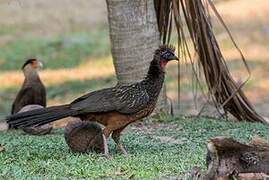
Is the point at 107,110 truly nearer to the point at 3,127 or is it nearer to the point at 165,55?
the point at 165,55

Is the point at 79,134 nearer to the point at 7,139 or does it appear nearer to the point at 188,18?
the point at 7,139

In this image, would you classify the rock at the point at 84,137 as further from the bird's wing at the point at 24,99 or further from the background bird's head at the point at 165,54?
the bird's wing at the point at 24,99

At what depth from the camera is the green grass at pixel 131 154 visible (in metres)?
6.59

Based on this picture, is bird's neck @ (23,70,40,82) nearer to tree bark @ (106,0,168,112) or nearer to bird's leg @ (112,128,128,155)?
tree bark @ (106,0,168,112)

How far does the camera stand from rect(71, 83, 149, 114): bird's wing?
754cm

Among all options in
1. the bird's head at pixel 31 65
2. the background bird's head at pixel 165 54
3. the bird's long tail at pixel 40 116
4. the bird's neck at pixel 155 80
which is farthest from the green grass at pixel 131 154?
the bird's head at pixel 31 65

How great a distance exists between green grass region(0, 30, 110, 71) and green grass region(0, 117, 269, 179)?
9.72 meters

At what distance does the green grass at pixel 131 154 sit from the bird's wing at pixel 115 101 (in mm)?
401

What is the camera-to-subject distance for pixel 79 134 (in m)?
7.65

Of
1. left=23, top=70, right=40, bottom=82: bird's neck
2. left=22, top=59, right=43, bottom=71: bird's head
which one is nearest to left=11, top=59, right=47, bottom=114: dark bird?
left=23, top=70, right=40, bottom=82: bird's neck

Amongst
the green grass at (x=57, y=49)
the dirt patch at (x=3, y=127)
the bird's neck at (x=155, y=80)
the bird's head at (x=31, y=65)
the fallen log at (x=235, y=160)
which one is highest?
the bird's neck at (x=155, y=80)

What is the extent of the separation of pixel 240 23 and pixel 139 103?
13814mm

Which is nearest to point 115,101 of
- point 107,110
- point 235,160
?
point 107,110

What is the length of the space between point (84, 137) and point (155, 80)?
2.70 feet
